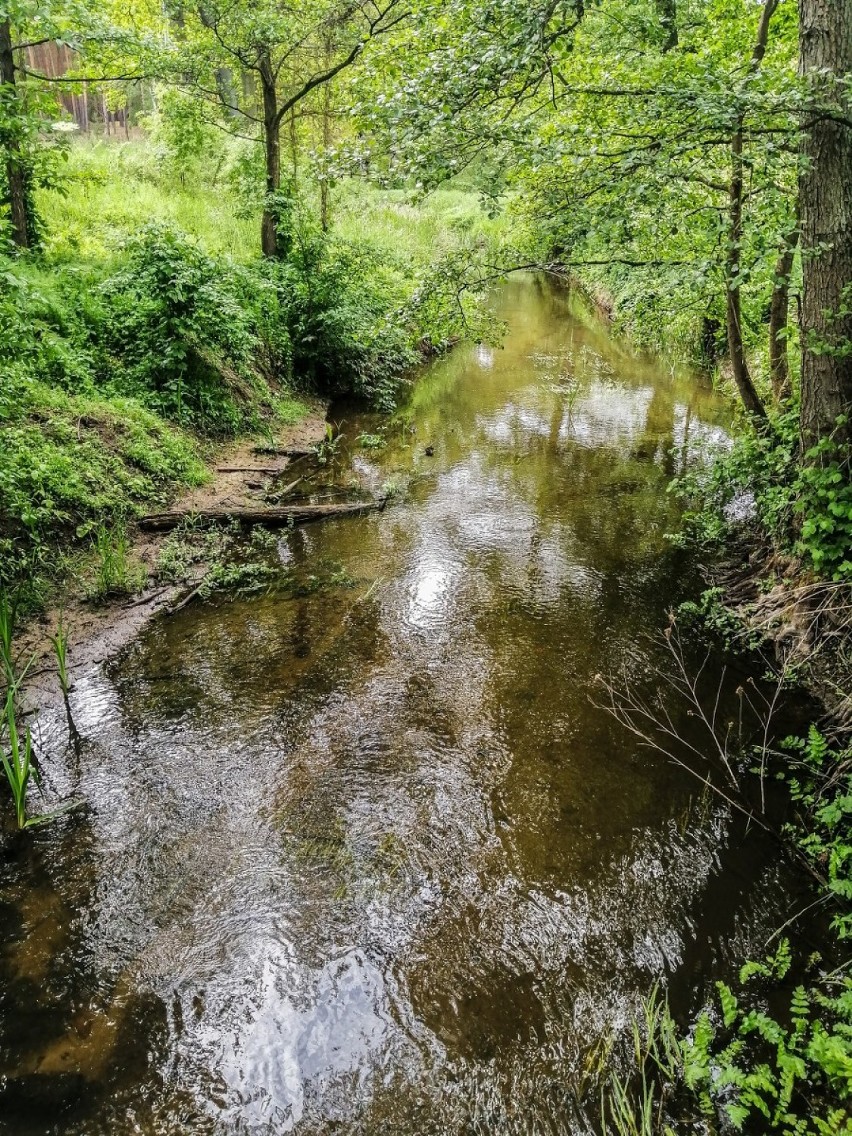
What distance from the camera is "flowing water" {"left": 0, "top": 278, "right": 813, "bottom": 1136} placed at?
310 cm

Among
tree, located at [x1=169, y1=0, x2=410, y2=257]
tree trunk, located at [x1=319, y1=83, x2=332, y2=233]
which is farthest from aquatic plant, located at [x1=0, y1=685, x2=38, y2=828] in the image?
tree trunk, located at [x1=319, y1=83, x2=332, y2=233]

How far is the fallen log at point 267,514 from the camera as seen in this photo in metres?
7.82

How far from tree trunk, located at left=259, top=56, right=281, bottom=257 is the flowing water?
855 cm

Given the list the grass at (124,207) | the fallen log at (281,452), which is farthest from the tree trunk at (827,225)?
the grass at (124,207)

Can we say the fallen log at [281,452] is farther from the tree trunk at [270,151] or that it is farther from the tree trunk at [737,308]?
the tree trunk at [737,308]

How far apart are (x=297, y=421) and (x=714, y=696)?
8539 mm

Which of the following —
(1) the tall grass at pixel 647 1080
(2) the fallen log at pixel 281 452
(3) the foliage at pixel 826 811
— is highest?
(2) the fallen log at pixel 281 452

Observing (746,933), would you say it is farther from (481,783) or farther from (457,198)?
(457,198)

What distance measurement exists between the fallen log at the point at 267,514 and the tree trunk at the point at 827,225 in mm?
5467

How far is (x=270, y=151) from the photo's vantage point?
12383mm

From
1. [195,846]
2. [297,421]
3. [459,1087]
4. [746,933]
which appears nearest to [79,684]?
[195,846]

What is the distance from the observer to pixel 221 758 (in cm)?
Answer: 494

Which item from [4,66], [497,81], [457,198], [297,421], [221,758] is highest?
[457,198]

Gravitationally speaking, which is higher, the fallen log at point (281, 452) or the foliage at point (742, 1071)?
the fallen log at point (281, 452)
